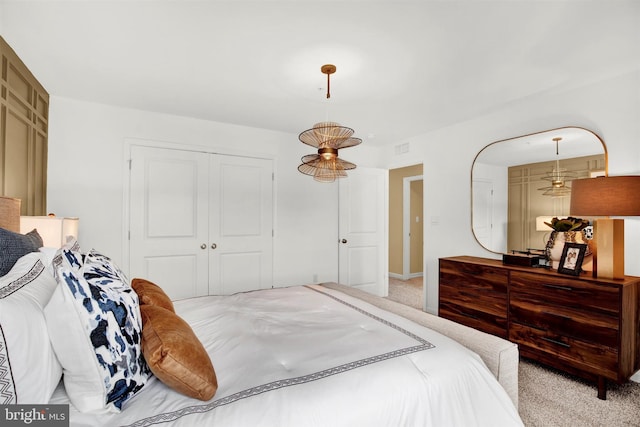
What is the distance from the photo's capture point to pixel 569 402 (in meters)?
2.11

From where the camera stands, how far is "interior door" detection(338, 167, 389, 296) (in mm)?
4699

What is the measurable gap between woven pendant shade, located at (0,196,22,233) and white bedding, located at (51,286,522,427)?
3.52ft

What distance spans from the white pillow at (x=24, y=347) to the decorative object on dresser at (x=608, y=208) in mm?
3066

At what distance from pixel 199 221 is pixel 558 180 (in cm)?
377

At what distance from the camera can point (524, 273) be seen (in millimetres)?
2662

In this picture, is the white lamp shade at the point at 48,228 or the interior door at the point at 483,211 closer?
the white lamp shade at the point at 48,228

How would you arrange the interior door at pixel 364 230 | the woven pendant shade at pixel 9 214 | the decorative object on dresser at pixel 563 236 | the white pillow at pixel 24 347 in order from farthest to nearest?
the interior door at pixel 364 230, the decorative object on dresser at pixel 563 236, the woven pendant shade at pixel 9 214, the white pillow at pixel 24 347

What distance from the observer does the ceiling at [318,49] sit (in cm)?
181

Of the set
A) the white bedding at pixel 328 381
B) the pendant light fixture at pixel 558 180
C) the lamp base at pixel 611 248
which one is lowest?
the white bedding at pixel 328 381

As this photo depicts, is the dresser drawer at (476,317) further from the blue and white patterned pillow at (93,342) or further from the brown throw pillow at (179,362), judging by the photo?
the blue and white patterned pillow at (93,342)

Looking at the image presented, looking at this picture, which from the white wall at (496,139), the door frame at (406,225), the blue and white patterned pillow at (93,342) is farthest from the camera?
the door frame at (406,225)

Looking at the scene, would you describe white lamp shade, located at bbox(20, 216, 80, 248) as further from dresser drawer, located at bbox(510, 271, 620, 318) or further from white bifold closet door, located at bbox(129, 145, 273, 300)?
dresser drawer, located at bbox(510, 271, 620, 318)

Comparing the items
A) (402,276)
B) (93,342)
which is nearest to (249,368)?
(93,342)

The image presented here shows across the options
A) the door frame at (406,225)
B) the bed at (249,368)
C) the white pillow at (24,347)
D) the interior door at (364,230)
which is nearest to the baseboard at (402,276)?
the door frame at (406,225)
